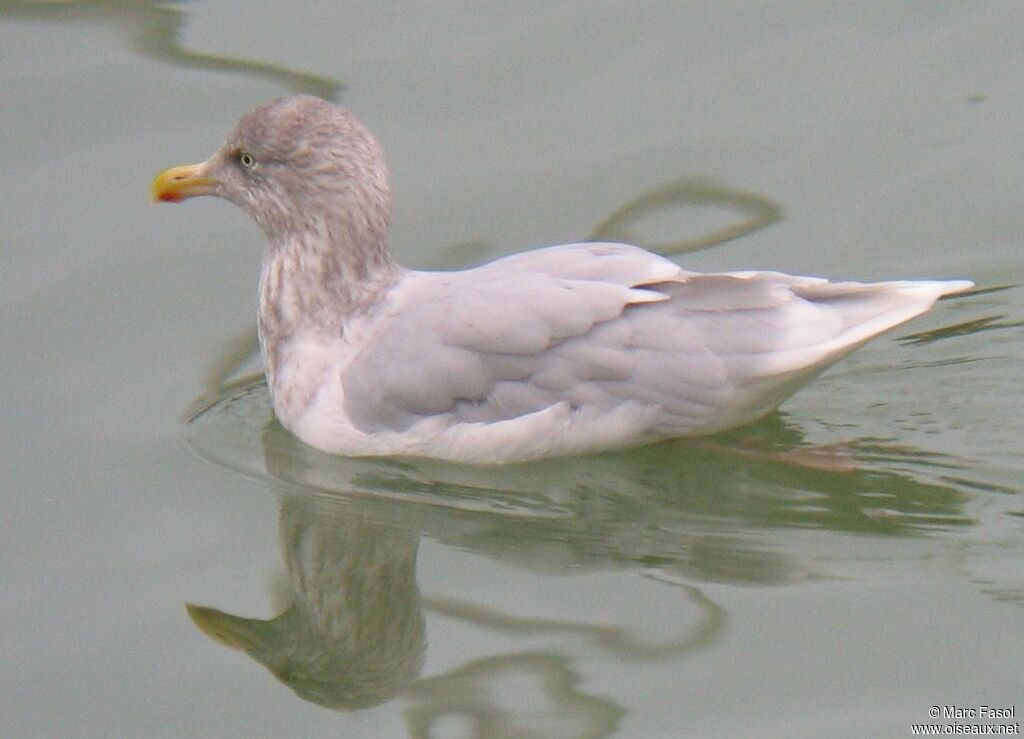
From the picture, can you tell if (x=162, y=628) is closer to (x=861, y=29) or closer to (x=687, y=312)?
(x=687, y=312)

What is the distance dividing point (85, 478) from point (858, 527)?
8.79 feet

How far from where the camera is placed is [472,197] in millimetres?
8539

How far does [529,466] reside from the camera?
6.73 metres

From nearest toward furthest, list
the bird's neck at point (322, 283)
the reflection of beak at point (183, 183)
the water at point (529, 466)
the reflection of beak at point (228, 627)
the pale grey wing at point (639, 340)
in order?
the water at point (529, 466) → the reflection of beak at point (228, 627) → the pale grey wing at point (639, 340) → the bird's neck at point (322, 283) → the reflection of beak at point (183, 183)

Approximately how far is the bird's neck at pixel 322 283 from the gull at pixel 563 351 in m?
0.01

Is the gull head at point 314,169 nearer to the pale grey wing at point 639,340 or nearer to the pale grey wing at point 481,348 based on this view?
the pale grey wing at point 481,348

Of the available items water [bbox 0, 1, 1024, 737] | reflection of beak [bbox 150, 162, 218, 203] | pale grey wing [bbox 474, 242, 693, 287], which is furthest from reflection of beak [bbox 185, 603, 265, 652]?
reflection of beak [bbox 150, 162, 218, 203]

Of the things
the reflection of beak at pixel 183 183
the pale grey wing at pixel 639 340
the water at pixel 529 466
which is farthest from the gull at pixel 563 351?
the reflection of beak at pixel 183 183

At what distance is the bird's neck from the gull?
12mm

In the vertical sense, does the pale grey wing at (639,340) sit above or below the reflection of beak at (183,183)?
below

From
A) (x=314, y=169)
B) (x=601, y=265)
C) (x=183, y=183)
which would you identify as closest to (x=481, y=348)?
(x=601, y=265)

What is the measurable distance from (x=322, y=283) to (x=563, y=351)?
106 centimetres

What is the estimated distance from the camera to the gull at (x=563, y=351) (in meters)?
6.43

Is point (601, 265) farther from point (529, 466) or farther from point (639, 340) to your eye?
point (529, 466)
